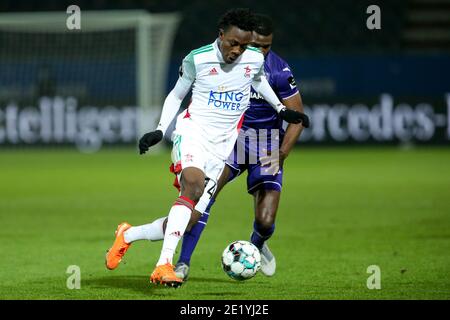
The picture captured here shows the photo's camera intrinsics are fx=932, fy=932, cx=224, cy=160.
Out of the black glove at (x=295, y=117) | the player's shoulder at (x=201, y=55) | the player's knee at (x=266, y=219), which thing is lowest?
the player's knee at (x=266, y=219)

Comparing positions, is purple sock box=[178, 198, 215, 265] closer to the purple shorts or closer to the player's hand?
the purple shorts

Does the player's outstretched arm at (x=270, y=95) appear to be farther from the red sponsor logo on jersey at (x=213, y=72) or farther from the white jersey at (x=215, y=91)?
the red sponsor logo on jersey at (x=213, y=72)

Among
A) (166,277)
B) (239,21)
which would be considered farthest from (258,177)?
(166,277)

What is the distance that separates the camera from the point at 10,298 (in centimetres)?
659

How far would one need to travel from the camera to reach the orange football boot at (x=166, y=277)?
6.42 meters

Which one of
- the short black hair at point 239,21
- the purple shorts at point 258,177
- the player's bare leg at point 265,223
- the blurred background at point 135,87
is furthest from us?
the blurred background at point 135,87

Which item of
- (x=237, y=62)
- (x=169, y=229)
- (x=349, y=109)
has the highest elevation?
(x=349, y=109)

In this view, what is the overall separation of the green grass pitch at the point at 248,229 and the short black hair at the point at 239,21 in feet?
6.47

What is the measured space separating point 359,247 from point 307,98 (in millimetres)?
13683

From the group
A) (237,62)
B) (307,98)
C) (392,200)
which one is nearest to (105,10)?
(307,98)

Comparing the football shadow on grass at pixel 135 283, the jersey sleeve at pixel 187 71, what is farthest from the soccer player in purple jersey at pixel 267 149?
the jersey sleeve at pixel 187 71

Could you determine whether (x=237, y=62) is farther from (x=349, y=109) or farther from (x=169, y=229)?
(x=349, y=109)

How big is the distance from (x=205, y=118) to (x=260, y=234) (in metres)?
1.42

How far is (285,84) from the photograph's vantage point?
8242 mm
